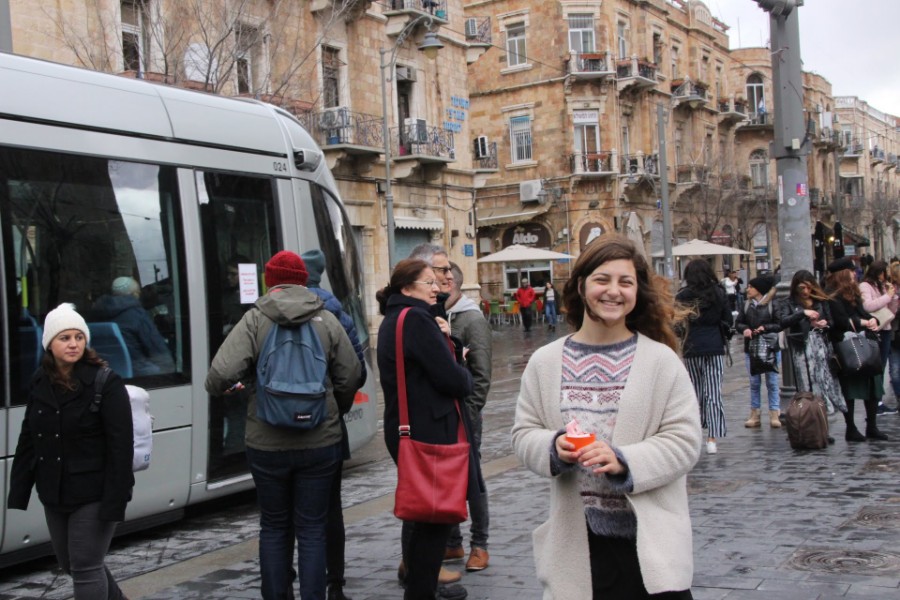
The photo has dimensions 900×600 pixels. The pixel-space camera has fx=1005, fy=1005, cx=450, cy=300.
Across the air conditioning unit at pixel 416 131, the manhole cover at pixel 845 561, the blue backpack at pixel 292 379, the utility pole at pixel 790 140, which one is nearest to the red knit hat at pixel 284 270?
the blue backpack at pixel 292 379

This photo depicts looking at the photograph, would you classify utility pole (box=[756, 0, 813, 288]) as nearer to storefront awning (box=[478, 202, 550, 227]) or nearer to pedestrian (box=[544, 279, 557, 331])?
pedestrian (box=[544, 279, 557, 331])

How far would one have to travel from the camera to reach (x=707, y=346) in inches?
358

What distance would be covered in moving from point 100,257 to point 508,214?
36.9 metres

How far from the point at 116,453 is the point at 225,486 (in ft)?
10.0

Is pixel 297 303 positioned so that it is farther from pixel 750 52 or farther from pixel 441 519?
pixel 750 52

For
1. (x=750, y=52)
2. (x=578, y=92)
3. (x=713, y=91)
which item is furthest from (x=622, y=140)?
(x=750, y=52)

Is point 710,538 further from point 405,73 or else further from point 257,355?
point 405,73

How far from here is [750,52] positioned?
186 feet

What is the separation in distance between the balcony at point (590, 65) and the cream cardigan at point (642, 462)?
39.6 metres

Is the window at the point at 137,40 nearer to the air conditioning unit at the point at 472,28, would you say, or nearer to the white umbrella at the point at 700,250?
the air conditioning unit at the point at 472,28

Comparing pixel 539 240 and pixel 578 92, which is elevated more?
pixel 578 92

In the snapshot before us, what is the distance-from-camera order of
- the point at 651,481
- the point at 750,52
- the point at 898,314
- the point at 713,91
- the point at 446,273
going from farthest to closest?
A: the point at 750,52 → the point at 713,91 → the point at 898,314 → the point at 446,273 → the point at 651,481

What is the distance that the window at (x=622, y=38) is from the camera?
43.7m

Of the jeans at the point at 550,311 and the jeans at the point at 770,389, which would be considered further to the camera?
the jeans at the point at 550,311
